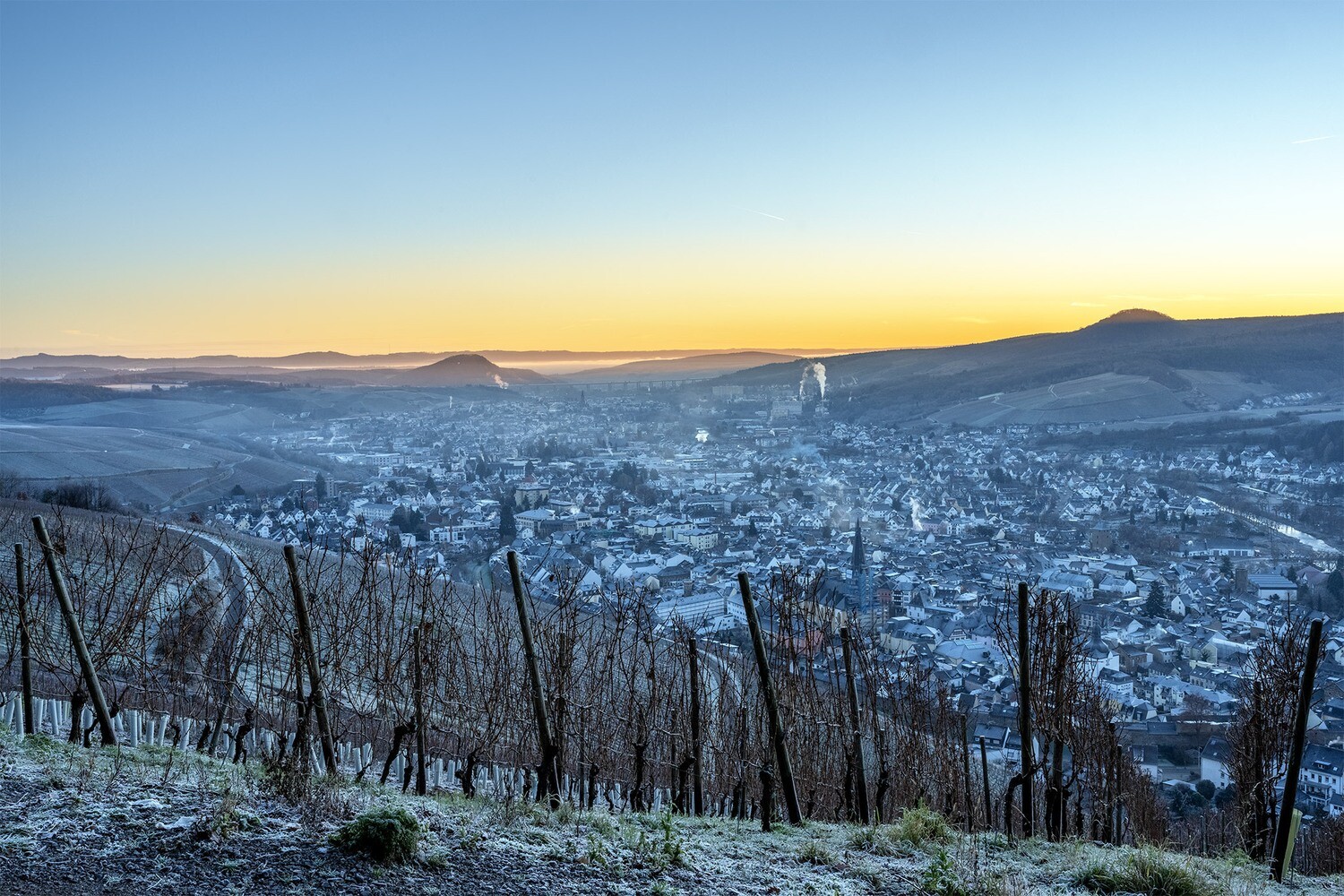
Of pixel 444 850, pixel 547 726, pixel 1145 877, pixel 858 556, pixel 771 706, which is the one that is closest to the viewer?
pixel 444 850

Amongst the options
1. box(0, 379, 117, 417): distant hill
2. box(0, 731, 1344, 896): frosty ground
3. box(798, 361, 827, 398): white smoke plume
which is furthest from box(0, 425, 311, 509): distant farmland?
box(798, 361, 827, 398): white smoke plume

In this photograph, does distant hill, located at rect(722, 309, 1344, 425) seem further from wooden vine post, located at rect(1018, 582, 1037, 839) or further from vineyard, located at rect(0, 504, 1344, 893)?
wooden vine post, located at rect(1018, 582, 1037, 839)

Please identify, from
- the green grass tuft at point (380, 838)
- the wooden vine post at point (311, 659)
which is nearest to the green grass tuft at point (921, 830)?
the green grass tuft at point (380, 838)

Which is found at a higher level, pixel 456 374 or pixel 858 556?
pixel 456 374

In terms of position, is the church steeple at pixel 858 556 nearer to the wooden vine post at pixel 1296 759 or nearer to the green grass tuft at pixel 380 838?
the wooden vine post at pixel 1296 759

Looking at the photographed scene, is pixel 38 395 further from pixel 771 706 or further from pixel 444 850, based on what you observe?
pixel 444 850

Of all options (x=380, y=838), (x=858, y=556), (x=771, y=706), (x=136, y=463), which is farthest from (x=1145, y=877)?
(x=136, y=463)
